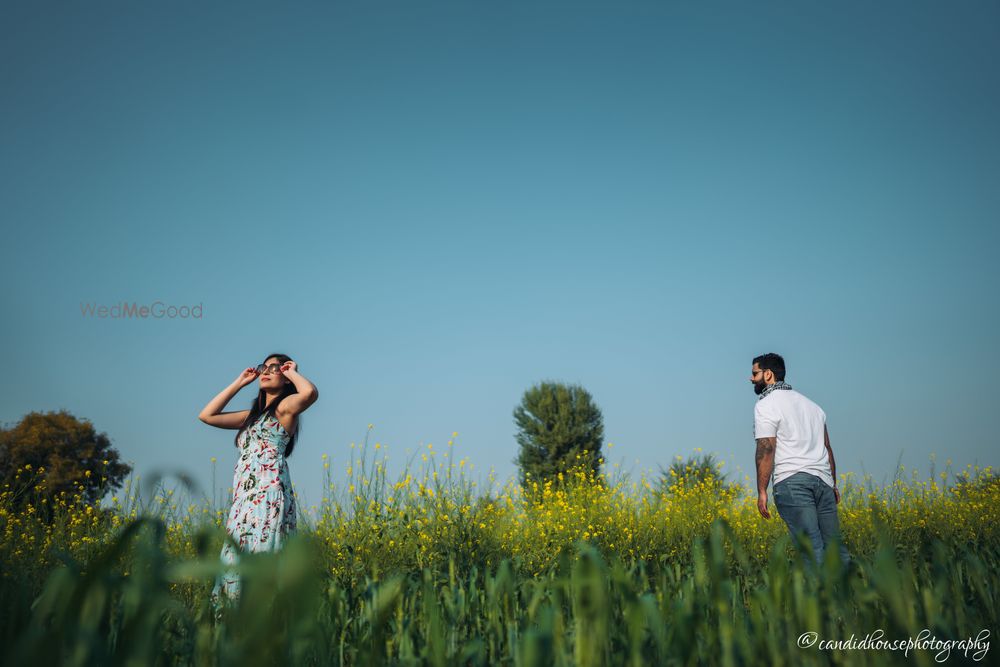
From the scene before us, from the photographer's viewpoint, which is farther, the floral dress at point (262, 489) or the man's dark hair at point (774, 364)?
the man's dark hair at point (774, 364)

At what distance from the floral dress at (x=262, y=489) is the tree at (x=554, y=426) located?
26.9m

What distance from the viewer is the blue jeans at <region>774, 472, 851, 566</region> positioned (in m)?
5.30

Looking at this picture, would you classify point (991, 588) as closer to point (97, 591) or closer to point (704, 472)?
point (97, 591)

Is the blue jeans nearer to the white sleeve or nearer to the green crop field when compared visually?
the white sleeve

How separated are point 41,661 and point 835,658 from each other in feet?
5.19

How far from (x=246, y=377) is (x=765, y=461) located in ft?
14.3

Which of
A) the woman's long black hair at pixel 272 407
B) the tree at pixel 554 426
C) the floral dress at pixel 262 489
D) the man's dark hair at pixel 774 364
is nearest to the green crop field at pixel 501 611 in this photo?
the floral dress at pixel 262 489

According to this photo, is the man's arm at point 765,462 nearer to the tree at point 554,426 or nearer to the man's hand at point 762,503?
the man's hand at point 762,503

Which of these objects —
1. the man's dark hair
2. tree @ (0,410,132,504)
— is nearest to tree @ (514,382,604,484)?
tree @ (0,410,132,504)

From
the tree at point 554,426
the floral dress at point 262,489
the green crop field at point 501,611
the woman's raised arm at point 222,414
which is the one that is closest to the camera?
the green crop field at point 501,611

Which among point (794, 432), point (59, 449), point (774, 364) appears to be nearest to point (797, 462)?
point (794, 432)

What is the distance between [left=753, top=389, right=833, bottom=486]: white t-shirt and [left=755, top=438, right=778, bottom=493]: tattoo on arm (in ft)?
0.11

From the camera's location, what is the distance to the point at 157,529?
1.03m

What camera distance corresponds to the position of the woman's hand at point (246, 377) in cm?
528
